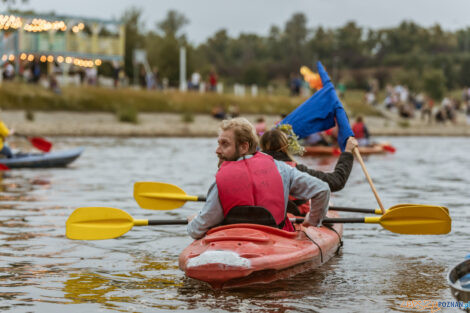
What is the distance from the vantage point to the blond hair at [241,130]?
20.0 ft

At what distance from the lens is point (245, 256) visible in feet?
19.0

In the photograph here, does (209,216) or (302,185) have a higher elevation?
(302,185)

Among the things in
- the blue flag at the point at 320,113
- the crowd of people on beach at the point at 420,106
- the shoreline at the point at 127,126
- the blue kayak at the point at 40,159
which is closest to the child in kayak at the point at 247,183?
the blue flag at the point at 320,113

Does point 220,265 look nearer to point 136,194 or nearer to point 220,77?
point 136,194

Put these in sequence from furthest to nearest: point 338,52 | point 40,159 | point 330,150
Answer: point 338,52, point 330,150, point 40,159

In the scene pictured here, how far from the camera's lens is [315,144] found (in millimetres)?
20797

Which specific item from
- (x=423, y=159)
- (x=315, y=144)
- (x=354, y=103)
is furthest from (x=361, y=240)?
(x=354, y=103)

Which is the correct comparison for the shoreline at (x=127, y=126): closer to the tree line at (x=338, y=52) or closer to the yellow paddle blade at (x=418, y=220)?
the yellow paddle blade at (x=418, y=220)

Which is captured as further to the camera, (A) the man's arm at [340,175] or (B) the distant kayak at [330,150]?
(B) the distant kayak at [330,150]

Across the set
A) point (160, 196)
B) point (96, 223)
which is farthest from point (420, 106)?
point (96, 223)

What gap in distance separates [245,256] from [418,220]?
2.04 m

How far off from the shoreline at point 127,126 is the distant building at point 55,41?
607 centimetres

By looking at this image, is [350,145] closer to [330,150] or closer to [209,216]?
[209,216]

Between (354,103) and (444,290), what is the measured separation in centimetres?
4009
